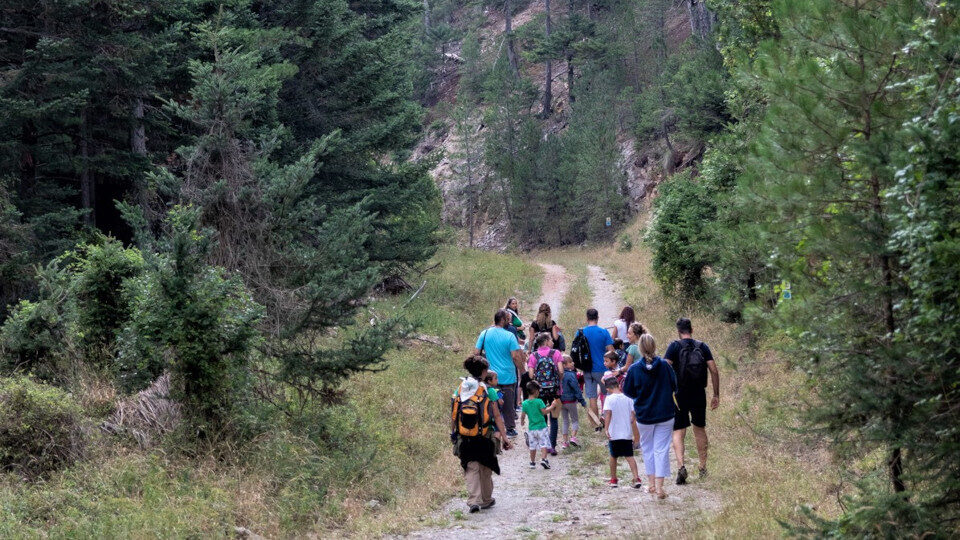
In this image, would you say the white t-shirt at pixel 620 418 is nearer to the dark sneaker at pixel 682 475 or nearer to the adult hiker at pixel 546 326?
the dark sneaker at pixel 682 475

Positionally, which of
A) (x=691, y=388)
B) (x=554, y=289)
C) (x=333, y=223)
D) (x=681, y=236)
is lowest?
(x=691, y=388)

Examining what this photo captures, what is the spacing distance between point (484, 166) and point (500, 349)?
5648 cm

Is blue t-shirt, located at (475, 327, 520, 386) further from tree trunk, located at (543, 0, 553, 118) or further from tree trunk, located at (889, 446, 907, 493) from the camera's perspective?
tree trunk, located at (543, 0, 553, 118)

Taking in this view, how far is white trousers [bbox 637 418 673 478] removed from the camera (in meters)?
8.83

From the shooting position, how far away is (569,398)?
1147 centimetres

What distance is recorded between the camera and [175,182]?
1108 centimetres

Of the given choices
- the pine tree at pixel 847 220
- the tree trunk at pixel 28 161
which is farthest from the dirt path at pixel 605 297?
the pine tree at pixel 847 220

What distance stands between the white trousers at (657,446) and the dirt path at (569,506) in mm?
323

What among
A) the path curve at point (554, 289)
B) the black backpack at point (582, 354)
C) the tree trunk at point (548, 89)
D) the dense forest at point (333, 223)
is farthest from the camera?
→ the tree trunk at point (548, 89)

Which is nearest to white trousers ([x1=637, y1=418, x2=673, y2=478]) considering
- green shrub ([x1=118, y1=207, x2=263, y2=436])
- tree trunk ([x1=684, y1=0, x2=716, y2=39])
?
green shrub ([x1=118, y1=207, x2=263, y2=436])

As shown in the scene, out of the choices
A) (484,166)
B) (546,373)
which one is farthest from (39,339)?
(484,166)

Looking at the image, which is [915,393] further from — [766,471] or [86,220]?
[86,220]

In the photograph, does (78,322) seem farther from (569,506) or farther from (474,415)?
(569,506)

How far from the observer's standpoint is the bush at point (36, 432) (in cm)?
841
